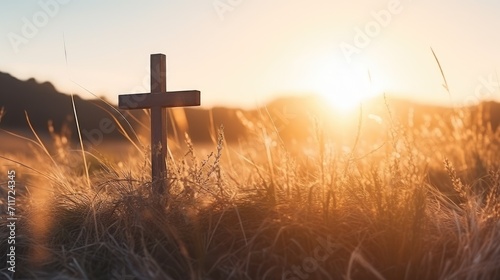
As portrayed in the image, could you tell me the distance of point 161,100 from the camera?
526 centimetres

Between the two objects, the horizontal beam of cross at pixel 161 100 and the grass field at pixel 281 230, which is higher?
the horizontal beam of cross at pixel 161 100

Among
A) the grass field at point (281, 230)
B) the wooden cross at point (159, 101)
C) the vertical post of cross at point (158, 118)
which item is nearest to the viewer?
the grass field at point (281, 230)

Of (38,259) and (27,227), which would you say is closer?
(38,259)

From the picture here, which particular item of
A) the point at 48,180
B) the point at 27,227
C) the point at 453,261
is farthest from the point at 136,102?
the point at 453,261

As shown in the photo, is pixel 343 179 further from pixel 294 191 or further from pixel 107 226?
pixel 107 226

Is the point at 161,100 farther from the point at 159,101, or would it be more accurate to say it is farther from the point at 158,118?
the point at 158,118

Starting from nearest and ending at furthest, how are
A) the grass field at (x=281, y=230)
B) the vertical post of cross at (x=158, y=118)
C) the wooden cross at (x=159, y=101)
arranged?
the grass field at (x=281, y=230)
the vertical post of cross at (x=158, y=118)
the wooden cross at (x=159, y=101)

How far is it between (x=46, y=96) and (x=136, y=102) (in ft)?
94.6

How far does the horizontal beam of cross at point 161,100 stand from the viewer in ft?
16.8

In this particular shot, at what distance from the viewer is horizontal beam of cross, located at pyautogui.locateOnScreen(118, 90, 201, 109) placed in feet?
16.8

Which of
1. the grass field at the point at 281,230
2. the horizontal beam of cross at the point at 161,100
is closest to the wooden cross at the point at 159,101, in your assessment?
the horizontal beam of cross at the point at 161,100

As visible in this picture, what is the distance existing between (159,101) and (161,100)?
0.07ft

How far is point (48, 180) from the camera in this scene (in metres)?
4.83

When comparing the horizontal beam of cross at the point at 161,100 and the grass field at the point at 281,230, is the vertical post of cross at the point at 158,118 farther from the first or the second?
the grass field at the point at 281,230
